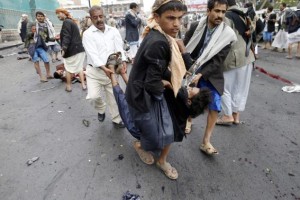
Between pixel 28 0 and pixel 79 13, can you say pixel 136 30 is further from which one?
pixel 79 13

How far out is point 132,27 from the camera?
908 cm

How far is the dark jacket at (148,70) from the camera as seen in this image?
214 cm

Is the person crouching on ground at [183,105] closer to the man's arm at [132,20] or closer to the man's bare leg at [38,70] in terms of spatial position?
the man's bare leg at [38,70]

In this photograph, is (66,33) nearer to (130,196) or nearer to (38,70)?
(38,70)

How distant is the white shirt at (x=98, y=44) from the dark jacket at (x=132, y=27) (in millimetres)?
5408

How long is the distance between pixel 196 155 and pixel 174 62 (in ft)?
4.86

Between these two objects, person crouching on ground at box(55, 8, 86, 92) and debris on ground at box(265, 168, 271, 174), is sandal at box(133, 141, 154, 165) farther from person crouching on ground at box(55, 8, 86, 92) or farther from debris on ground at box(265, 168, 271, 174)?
person crouching on ground at box(55, 8, 86, 92)

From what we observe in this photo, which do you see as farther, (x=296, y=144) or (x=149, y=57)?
(x=296, y=144)

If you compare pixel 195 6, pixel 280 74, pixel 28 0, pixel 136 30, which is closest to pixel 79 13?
pixel 28 0

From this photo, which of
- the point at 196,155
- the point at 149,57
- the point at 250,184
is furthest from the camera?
the point at 196,155

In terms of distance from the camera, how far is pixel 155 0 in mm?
2229

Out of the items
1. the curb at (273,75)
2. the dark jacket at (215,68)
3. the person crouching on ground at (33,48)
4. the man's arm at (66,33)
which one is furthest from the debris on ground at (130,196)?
the person crouching on ground at (33,48)

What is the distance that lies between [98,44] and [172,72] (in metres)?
1.73

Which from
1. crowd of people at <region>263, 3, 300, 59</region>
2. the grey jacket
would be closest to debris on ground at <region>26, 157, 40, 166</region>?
the grey jacket
